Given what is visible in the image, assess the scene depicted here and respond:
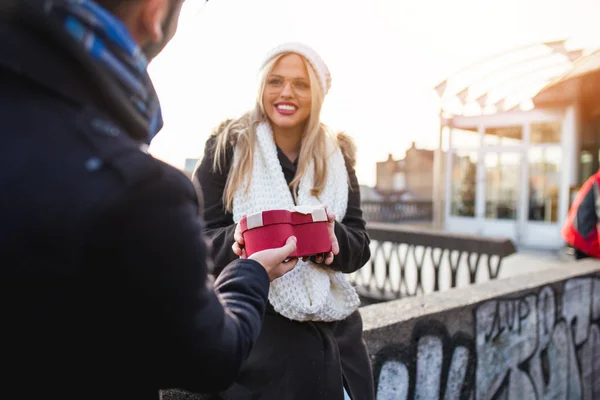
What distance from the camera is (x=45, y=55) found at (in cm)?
63

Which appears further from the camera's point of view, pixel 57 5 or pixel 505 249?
pixel 505 249

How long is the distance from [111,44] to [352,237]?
3.90 feet

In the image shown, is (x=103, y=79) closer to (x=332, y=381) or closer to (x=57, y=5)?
(x=57, y=5)

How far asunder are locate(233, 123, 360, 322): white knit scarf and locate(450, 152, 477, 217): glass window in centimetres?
1266

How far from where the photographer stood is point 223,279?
1.00m

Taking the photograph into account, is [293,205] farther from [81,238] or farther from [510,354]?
[510,354]

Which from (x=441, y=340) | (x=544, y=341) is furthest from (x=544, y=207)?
(x=441, y=340)

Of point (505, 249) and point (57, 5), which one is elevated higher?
point (57, 5)

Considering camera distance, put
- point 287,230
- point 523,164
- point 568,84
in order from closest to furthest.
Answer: point 287,230 < point 568,84 < point 523,164

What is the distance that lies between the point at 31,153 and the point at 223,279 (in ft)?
1.59

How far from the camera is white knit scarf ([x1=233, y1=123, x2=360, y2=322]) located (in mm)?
1564

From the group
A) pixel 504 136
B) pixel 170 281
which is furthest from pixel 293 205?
pixel 504 136

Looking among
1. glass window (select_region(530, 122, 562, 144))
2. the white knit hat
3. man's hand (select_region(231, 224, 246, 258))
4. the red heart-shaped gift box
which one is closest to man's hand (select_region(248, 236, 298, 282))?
the red heart-shaped gift box

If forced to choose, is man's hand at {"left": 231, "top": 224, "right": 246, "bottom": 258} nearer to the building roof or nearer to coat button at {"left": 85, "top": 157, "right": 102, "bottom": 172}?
coat button at {"left": 85, "top": 157, "right": 102, "bottom": 172}
